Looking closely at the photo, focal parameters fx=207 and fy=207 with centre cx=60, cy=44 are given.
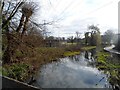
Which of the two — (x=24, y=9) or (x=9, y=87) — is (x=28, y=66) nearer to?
(x=24, y=9)

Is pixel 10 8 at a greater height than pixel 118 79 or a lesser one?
greater

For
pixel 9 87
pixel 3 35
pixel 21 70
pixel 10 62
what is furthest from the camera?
pixel 10 62

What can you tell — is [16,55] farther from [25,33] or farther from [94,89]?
[94,89]

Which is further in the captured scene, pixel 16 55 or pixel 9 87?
pixel 16 55

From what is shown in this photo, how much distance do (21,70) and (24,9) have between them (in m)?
5.14

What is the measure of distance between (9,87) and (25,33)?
10.3 meters

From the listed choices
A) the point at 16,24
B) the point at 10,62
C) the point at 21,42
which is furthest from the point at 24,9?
the point at 10,62

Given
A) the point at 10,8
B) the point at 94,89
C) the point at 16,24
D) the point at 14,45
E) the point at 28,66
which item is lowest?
the point at 94,89

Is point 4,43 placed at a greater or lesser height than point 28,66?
greater

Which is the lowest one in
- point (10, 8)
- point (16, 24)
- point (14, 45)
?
point (14, 45)

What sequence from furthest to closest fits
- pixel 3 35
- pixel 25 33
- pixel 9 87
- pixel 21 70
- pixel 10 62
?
pixel 25 33, pixel 10 62, pixel 21 70, pixel 3 35, pixel 9 87

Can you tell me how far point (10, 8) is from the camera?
47.9ft

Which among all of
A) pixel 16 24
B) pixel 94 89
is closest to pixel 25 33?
pixel 16 24

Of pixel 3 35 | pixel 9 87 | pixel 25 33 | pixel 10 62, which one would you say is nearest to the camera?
pixel 9 87
